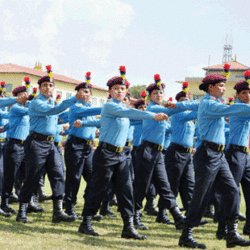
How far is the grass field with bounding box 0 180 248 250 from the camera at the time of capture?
512cm

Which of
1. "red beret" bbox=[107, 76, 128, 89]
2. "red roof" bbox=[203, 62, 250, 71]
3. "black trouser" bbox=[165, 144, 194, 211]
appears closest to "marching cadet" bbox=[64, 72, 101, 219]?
"red beret" bbox=[107, 76, 128, 89]

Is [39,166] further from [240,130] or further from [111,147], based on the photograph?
[240,130]

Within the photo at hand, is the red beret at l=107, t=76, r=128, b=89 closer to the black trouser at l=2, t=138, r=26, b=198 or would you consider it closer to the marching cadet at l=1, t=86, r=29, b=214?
the marching cadet at l=1, t=86, r=29, b=214

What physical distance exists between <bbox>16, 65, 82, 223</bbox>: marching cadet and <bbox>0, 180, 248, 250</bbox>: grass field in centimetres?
37

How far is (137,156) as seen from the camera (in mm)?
6586

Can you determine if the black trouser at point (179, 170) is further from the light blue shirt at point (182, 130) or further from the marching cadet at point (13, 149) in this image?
the marching cadet at point (13, 149)

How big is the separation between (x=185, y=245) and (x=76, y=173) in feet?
8.15

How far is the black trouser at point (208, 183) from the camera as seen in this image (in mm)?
5234

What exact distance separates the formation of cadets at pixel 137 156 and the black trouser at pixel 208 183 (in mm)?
13

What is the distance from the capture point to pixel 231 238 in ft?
17.5

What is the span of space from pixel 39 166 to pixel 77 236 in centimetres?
138

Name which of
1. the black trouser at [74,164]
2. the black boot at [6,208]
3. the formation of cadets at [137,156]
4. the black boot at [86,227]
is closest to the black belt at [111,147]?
the formation of cadets at [137,156]

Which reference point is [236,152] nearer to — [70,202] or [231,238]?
[231,238]

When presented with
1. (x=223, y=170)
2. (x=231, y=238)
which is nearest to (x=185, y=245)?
(x=231, y=238)
